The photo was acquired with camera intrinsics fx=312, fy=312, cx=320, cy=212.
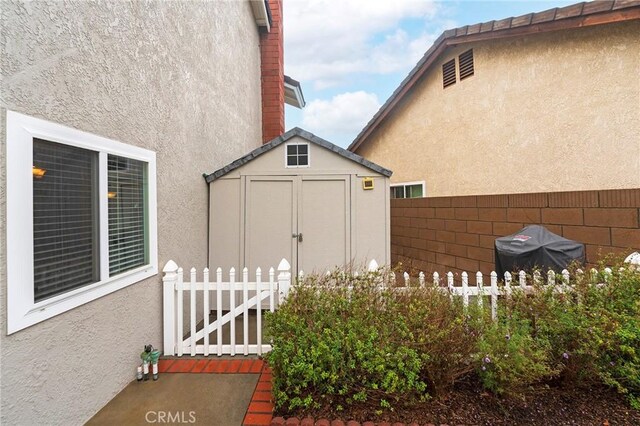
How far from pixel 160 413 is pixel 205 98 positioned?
4.85 metres

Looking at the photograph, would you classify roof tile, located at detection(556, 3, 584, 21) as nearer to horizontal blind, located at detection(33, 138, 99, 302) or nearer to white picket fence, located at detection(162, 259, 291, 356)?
white picket fence, located at detection(162, 259, 291, 356)

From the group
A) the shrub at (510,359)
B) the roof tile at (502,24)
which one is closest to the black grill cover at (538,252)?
the shrub at (510,359)

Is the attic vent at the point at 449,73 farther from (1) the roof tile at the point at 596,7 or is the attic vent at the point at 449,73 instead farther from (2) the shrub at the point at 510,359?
(2) the shrub at the point at 510,359

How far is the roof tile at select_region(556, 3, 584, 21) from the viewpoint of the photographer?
520 centimetres

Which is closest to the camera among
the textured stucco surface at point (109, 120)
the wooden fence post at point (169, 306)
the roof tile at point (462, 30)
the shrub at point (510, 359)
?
the textured stucco surface at point (109, 120)

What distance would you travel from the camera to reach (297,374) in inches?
108

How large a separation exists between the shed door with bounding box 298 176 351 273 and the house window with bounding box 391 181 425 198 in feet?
15.1

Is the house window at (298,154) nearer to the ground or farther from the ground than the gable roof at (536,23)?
nearer to the ground

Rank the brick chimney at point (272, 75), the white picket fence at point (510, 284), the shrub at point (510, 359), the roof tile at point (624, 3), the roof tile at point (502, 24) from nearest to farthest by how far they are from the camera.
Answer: the shrub at point (510, 359) → the white picket fence at point (510, 284) → the roof tile at point (624, 3) → the roof tile at point (502, 24) → the brick chimney at point (272, 75)

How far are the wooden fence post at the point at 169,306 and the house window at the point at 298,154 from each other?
2.68 meters

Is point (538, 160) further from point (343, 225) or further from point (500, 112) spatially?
point (343, 225)

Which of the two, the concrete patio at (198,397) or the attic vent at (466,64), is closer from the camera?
the concrete patio at (198,397)

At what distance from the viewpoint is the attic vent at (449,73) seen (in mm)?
8023

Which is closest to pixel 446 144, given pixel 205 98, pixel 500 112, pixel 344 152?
pixel 500 112
